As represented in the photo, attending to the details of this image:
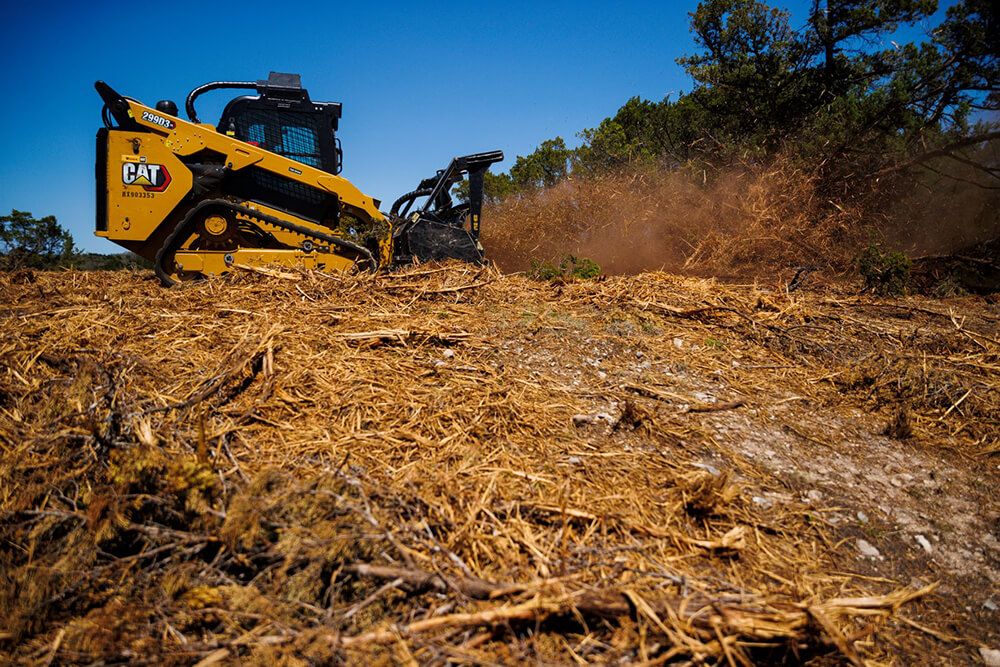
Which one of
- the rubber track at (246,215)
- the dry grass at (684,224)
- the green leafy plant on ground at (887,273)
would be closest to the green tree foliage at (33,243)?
the rubber track at (246,215)

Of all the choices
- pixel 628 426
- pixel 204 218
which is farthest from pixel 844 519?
pixel 204 218

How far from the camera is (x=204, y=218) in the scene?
6.37 m

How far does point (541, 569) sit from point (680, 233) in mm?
9430

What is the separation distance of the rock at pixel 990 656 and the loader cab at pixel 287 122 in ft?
26.7

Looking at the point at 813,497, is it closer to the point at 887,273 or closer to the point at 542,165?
the point at 887,273

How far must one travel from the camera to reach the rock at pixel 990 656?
1.72 meters

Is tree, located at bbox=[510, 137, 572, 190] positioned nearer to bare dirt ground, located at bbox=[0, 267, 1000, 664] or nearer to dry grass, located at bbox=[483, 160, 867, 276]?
dry grass, located at bbox=[483, 160, 867, 276]

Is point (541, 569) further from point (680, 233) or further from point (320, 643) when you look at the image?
point (680, 233)

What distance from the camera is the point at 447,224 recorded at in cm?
721

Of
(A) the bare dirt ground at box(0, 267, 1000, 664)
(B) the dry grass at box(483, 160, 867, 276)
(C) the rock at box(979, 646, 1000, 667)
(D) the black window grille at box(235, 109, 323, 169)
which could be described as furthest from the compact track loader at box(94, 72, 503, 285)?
(C) the rock at box(979, 646, 1000, 667)

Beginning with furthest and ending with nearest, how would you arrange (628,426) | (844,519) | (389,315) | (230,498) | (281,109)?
(281,109) < (389,315) < (628,426) < (844,519) < (230,498)

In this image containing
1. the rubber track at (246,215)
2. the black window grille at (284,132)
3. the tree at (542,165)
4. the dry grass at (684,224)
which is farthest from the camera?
the tree at (542,165)

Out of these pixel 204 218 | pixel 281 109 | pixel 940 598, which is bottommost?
pixel 940 598

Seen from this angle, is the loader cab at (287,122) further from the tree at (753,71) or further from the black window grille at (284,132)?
the tree at (753,71)
